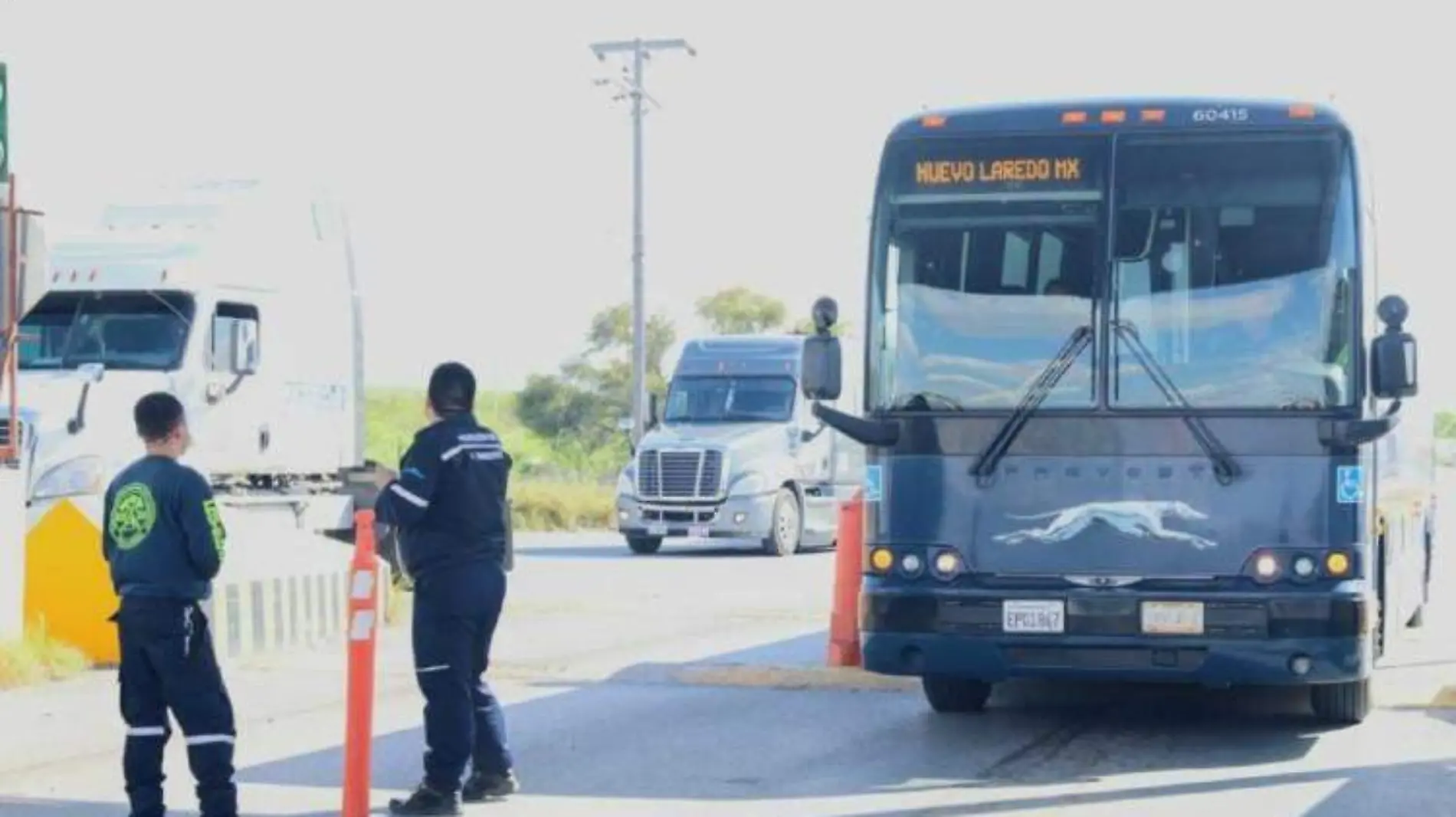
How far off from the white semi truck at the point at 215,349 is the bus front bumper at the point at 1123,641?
29.3ft

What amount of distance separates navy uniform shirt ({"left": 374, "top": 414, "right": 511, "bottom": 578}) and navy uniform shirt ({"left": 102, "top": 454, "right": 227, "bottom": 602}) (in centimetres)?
95

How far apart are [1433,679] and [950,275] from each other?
5307 millimetres

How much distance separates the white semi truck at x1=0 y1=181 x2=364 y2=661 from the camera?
1916 cm

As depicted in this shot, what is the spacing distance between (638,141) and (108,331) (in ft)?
102

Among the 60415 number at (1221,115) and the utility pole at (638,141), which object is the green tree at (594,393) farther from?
the 60415 number at (1221,115)

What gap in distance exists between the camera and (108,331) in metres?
→ 20.1

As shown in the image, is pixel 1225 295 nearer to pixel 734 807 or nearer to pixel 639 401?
pixel 734 807

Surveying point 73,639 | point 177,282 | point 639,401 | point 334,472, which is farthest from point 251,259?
point 639,401

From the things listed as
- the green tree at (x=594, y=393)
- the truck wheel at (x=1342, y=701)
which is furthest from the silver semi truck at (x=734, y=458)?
the green tree at (x=594, y=393)

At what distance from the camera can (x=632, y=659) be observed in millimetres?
16438

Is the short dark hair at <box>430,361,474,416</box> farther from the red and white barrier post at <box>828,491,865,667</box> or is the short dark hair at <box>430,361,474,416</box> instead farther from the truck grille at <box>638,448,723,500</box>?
the truck grille at <box>638,448,723,500</box>

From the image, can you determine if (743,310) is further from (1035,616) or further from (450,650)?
(450,650)

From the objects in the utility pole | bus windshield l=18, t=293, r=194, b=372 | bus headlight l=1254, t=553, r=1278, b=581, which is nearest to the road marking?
bus headlight l=1254, t=553, r=1278, b=581

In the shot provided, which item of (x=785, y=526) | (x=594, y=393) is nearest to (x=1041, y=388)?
(x=785, y=526)
